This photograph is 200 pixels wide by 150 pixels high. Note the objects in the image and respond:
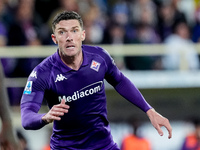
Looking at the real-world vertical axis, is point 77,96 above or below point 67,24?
below

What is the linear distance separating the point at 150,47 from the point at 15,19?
267 cm

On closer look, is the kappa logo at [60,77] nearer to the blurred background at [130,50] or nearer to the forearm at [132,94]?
the forearm at [132,94]

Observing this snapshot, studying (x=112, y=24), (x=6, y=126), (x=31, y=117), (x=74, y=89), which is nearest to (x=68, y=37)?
(x=74, y=89)

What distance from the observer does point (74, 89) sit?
18.1ft

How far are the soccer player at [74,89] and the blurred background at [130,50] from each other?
4.66m

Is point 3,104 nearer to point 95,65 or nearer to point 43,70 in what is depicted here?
point 43,70

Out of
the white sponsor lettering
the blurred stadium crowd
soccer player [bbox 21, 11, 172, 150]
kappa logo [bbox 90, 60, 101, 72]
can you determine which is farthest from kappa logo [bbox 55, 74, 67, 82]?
the blurred stadium crowd

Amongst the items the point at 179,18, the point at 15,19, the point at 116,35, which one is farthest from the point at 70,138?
the point at 179,18

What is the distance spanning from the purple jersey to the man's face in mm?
148

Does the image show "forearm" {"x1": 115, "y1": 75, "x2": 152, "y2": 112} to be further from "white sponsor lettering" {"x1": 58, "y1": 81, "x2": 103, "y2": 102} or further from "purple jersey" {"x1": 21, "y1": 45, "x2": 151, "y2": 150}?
"white sponsor lettering" {"x1": 58, "y1": 81, "x2": 103, "y2": 102}

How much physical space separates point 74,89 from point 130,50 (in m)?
5.62

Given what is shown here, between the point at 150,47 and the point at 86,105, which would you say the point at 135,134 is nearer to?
the point at 150,47

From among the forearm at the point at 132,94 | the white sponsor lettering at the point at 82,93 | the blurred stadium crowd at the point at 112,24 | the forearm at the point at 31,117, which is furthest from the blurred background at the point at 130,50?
the forearm at the point at 31,117

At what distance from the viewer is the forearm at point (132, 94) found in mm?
5772
